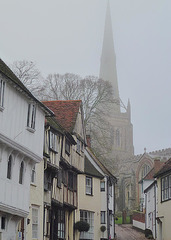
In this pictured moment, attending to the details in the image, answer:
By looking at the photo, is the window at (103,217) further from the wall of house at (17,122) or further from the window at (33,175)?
the wall of house at (17,122)

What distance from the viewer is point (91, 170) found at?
116 feet

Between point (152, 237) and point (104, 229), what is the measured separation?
575cm

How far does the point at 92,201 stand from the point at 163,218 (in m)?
5.37

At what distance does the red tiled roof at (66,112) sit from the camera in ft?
99.7

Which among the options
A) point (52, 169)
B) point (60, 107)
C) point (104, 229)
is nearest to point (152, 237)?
point (104, 229)

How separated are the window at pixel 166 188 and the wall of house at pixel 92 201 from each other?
4862 mm

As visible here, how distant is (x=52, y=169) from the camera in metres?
24.6

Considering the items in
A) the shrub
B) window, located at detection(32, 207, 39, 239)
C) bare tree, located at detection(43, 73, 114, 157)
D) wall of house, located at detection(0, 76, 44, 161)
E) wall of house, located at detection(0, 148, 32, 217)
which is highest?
bare tree, located at detection(43, 73, 114, 157)

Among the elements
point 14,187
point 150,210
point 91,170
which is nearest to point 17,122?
point 14,187

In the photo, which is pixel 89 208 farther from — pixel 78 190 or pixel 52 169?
pixel 52 169

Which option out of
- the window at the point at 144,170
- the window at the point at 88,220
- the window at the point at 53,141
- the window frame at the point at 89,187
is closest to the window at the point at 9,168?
the window at the point at 53,141

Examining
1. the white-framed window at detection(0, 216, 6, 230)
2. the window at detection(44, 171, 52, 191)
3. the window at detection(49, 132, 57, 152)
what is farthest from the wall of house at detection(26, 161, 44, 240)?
the white-framed window at detection(0, 216, 6, 230)

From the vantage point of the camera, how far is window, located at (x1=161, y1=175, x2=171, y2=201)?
32.9 metres

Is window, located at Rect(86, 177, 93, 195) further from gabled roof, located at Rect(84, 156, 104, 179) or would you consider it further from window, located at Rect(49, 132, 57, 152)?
window, located at Rect(49, 132, 57, 152)
